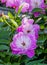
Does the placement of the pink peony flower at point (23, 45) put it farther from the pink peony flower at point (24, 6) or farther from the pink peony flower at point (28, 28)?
the pink peony flower at point (24, 6)

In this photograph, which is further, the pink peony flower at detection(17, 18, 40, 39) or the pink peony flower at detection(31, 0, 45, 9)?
the pink peony flower at detection(31, 0, 45, 9)

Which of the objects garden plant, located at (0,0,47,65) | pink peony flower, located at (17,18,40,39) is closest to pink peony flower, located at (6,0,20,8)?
garden plant, located at (0,0,47,65)

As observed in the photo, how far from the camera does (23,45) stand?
1.12 m

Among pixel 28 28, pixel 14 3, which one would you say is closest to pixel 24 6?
pixel 14 3

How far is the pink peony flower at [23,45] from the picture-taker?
1103 millimetres

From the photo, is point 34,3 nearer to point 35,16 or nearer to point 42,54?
point 35,16

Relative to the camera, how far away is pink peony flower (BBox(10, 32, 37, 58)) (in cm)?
110

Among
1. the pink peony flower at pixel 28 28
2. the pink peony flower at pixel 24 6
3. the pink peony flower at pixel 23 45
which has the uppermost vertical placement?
the pink peony flower at pixel 24 6

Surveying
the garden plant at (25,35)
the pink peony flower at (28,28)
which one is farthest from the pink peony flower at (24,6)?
the pink peony flower at (28,28)

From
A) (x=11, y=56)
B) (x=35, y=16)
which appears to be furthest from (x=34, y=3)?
(x=11, y=56)

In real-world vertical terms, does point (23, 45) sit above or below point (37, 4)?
below

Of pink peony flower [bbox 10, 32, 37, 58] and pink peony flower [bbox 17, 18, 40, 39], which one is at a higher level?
pink peony flower [bbox 17, 18, 40, 39]

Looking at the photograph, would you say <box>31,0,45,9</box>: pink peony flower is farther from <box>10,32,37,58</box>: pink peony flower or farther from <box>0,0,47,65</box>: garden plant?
<box>10,32,37,58</box>: pink peony flower

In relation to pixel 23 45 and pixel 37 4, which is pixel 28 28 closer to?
pixel 23 45
